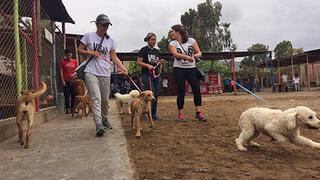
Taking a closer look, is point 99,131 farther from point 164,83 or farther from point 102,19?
point 164,83

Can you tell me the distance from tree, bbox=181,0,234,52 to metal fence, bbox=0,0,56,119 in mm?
43369

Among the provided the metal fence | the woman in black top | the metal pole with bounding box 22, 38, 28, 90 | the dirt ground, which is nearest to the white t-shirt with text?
the metal fence

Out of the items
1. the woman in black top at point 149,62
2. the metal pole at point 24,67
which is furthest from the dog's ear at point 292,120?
the metal pole at point 24,67

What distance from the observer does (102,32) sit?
6.17 m

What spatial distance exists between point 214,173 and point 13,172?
78.7 inches

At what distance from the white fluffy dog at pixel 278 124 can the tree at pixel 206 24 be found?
46.6 m

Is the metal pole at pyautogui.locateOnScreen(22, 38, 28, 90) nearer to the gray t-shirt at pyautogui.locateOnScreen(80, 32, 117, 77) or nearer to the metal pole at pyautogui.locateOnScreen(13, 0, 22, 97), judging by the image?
the metal pole at pyautogui.locateOnScreen(13, 0, 22, 97)

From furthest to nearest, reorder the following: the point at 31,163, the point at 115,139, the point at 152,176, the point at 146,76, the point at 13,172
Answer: the point at 146,76 < the point at 115,139 < the point at 31,163 < the point at 13,172 < the point at 152,176

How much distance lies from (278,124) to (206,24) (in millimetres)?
48959

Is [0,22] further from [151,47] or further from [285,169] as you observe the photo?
[285,169]

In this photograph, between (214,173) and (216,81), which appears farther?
(216,81)

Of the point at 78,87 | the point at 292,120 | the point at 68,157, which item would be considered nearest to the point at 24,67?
the point at 78,87

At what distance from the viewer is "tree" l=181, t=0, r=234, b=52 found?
170 ft

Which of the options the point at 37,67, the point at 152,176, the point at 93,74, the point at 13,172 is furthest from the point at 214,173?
the point at 37,67
